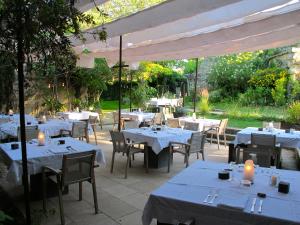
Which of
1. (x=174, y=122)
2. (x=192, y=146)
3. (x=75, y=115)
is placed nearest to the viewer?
(x=192, y=146)

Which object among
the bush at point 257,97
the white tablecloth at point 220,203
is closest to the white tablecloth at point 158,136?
the white tablecloth at point 220,203

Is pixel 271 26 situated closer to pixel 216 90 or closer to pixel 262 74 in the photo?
pixel 262 74

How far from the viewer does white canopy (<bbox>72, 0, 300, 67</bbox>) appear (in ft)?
11.2

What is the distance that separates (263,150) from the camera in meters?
5.07

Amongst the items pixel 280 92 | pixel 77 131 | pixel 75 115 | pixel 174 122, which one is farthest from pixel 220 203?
pixel 280 92

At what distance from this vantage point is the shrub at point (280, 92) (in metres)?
13.2

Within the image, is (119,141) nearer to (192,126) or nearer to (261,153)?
(192,126)

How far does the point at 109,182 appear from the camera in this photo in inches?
199

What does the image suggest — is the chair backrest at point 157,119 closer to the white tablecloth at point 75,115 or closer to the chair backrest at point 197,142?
the white tablecloth at point 75,115

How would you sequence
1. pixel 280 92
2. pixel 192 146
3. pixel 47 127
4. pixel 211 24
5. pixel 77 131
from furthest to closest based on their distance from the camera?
pixel 280 92 → pixel 77 131 → pixel 47 127 → pixel 192 146 → pixel 211 24

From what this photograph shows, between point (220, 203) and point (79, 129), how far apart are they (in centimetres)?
530

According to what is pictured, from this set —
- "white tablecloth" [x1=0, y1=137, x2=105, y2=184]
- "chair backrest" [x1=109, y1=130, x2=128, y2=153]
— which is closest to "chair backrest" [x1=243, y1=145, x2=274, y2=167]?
"chair backrest" [x1=109, y1=130, x2=128, y2=153]

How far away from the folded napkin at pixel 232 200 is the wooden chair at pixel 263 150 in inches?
112

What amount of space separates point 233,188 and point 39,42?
6.09 feet
